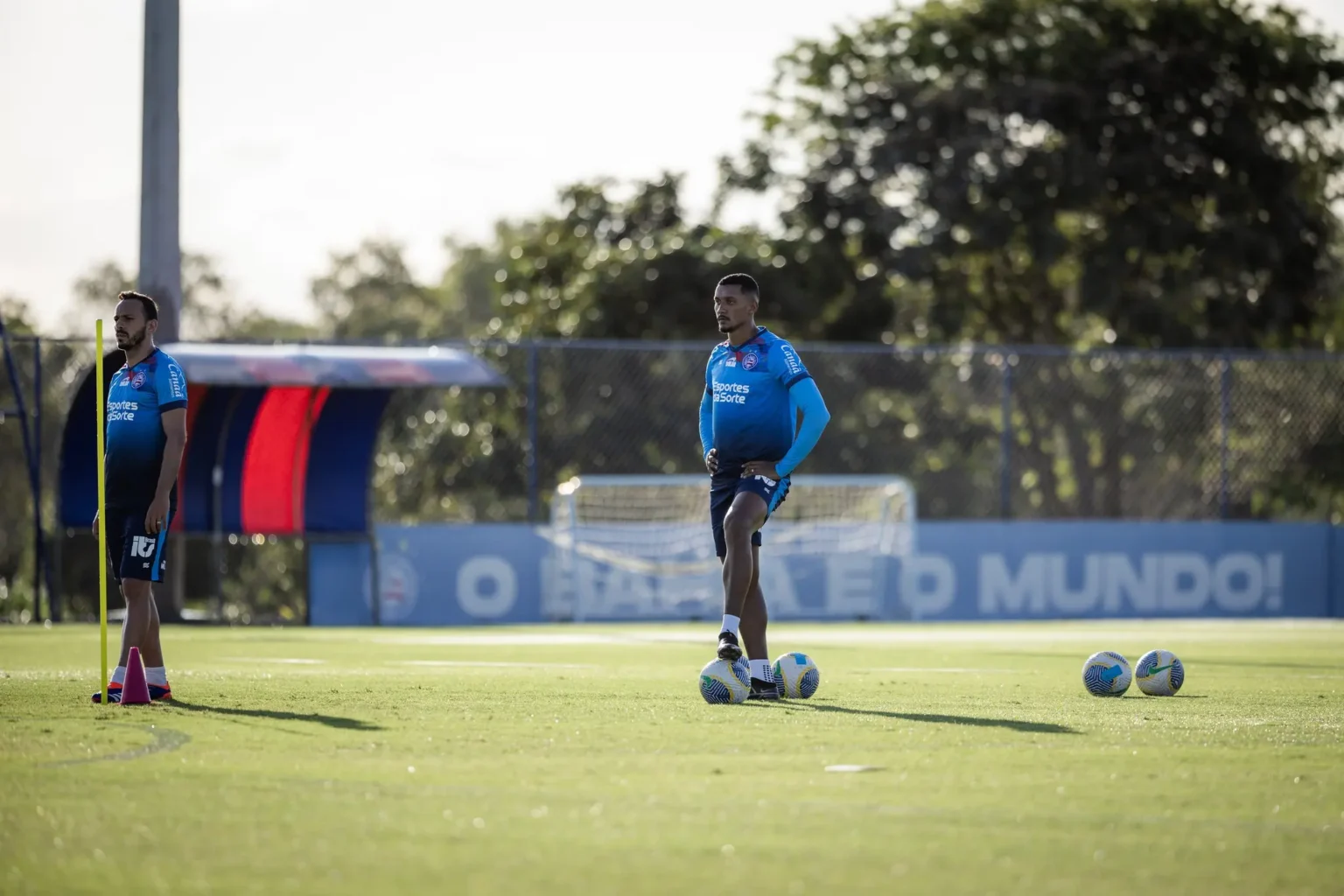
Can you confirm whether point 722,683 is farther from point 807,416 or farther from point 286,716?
point 286,716

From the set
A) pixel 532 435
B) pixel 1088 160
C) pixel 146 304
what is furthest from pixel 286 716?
pixel 1088 160

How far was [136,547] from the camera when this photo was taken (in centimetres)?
927

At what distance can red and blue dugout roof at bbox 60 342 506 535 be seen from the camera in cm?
2105

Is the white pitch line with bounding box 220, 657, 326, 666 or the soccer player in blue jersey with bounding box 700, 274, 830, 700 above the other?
the soccer player in blue jersey with bounding box 700, 274, 830, 700

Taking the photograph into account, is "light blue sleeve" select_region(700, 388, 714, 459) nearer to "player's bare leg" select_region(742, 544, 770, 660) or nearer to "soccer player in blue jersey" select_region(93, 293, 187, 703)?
"player's bare leg" select_region(742, 544, 770, 660)


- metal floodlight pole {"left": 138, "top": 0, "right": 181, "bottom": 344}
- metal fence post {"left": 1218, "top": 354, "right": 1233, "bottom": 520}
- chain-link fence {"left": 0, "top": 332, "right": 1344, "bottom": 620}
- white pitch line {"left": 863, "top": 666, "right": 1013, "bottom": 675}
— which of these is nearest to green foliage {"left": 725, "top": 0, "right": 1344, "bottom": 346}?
chain-link fence {"left": 0, "top": 332, "right": 1344, "bottom": 620}

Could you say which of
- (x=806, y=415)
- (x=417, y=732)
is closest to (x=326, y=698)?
(x=417, y=732)

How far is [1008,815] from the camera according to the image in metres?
5.65

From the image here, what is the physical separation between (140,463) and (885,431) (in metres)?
19.9

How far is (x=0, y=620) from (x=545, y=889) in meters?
19.0

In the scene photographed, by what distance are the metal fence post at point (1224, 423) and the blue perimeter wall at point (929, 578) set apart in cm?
35

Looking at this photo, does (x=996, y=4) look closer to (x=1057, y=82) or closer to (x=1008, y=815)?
(x=1057, y=82)

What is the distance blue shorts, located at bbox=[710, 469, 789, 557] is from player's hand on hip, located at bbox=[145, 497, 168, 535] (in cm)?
260

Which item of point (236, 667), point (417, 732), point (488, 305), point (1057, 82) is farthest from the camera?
point (488, 305)
